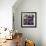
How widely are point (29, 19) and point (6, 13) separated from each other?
1306 mm

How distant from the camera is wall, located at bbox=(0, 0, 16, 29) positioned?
464cm

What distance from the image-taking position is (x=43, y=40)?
17.8 feet

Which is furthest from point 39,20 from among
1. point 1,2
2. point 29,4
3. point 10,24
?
point 1,2

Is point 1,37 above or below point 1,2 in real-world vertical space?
below

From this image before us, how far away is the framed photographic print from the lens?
5.56 metres

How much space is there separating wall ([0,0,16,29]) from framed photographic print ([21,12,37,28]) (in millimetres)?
1026

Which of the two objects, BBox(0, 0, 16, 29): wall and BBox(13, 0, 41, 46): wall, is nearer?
BBox(0, 0, 16, 29): wall

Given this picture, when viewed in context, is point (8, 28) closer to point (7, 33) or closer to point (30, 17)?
point (7, 33)

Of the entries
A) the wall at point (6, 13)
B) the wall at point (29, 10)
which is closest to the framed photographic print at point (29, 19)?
the wall at point (29, 10)

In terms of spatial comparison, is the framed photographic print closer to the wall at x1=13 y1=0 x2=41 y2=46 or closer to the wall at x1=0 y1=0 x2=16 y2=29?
the wall at x1=13 y1=0 x2=41 y2=46

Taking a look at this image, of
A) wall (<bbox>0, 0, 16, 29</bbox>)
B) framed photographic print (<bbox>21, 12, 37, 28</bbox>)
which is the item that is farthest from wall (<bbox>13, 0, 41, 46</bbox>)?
wall (<bbox>0, 0, 16, 29</bbox>)

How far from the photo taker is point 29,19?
5.60 meters

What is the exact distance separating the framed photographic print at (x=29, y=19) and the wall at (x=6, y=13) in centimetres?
103

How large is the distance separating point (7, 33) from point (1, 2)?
119cm
